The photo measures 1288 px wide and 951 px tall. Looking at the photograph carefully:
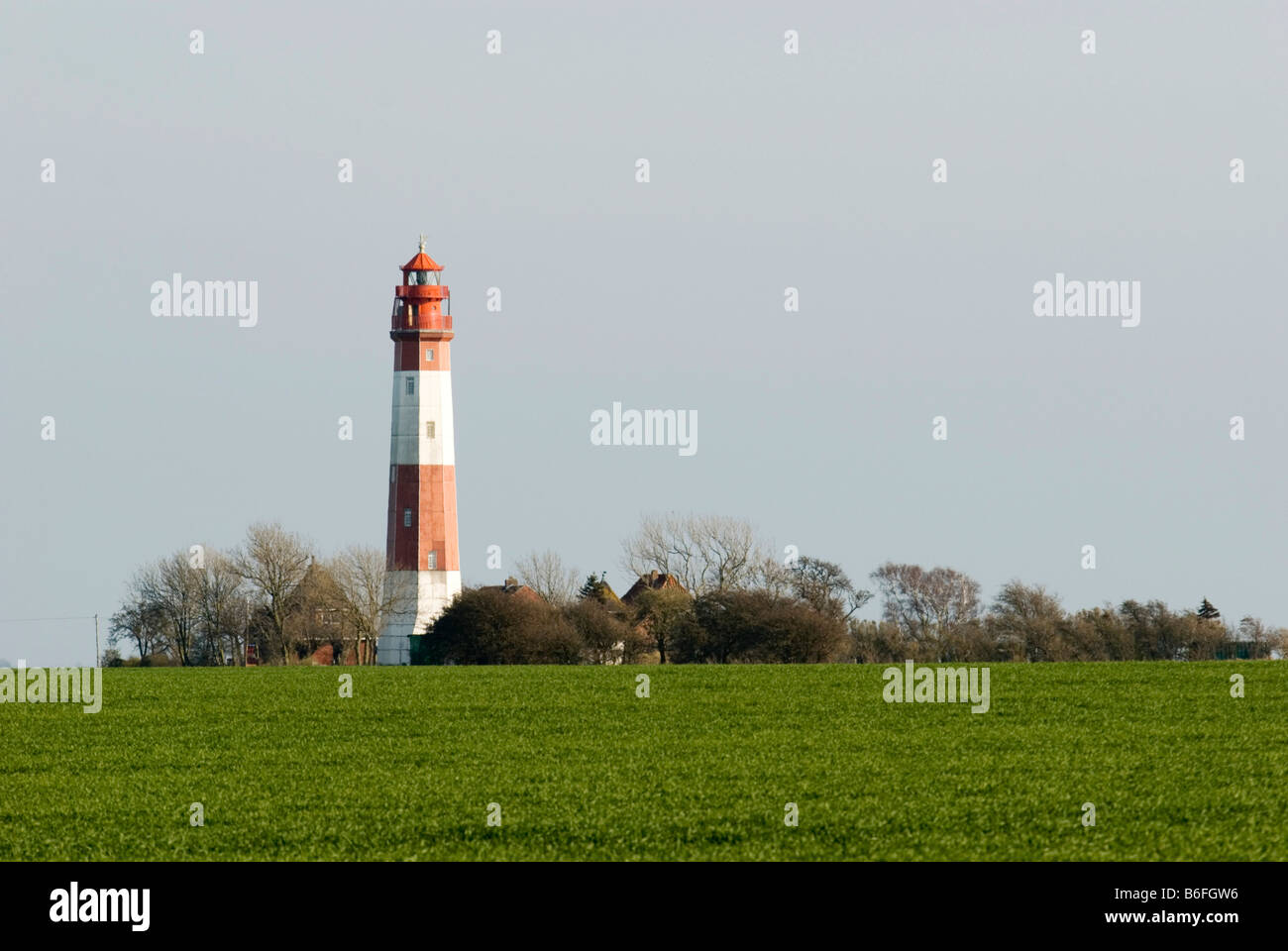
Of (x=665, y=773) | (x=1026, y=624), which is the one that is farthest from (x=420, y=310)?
(x=665, y=773)

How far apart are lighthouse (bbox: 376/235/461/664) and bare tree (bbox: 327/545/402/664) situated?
4266 mm

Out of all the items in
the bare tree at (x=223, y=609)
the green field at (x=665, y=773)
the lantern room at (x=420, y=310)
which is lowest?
the green field at (x=665, y=773)

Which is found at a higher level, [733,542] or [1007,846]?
[733,542]

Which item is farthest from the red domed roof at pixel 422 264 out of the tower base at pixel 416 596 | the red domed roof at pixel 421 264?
the tower base at pixel 416 596

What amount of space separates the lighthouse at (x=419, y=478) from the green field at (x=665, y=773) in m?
35.0

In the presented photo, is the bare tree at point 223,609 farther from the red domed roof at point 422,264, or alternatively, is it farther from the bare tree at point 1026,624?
the bare tree at point 1026,624

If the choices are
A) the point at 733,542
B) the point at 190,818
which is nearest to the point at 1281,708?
the point at 190,818

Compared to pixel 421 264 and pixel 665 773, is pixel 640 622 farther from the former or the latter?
pixel 665 773

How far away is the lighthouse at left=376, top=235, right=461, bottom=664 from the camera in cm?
8294

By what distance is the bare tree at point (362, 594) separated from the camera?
89.4m

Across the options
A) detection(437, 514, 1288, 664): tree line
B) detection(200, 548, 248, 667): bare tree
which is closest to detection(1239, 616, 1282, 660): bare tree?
detection(437, 514, 1288, 664): tree line
